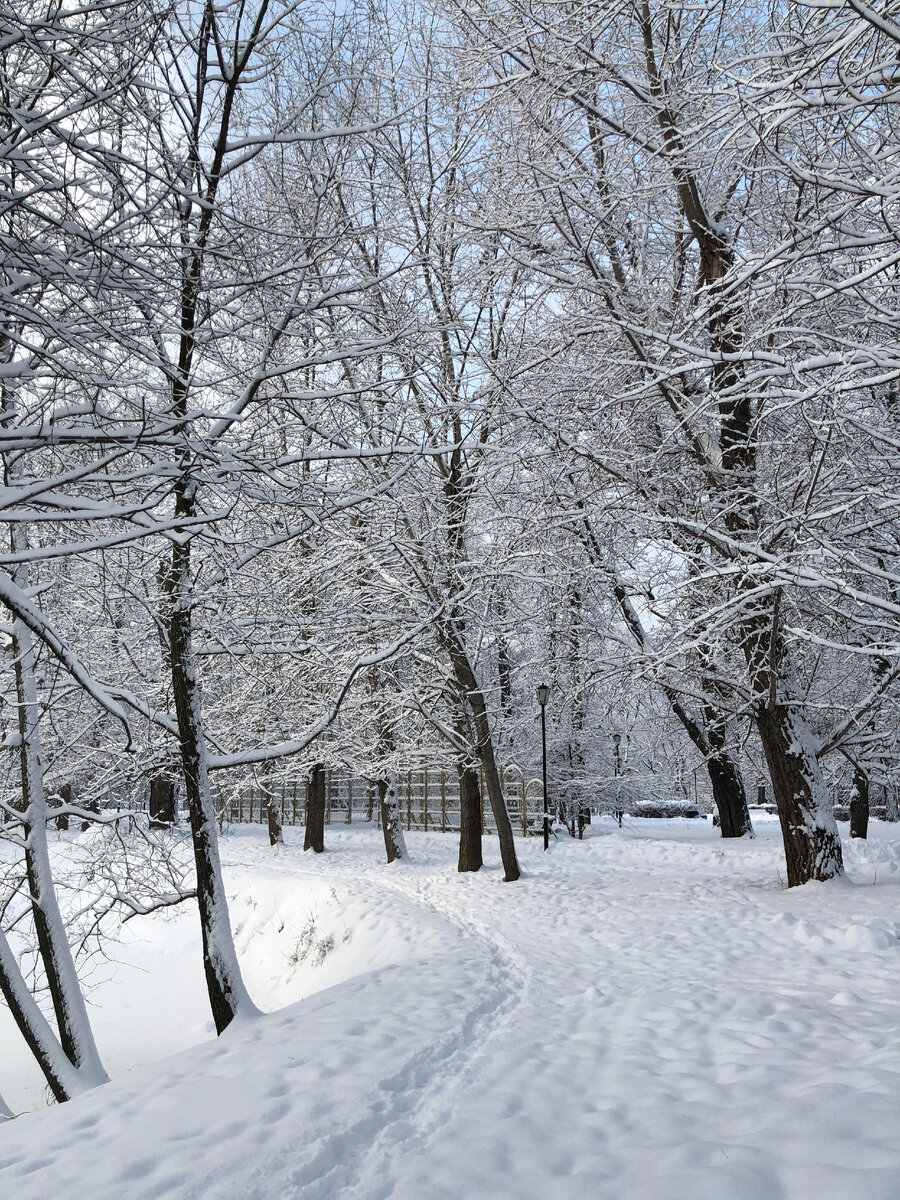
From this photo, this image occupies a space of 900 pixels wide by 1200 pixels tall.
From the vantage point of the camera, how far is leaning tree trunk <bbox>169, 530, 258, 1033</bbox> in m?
6.56

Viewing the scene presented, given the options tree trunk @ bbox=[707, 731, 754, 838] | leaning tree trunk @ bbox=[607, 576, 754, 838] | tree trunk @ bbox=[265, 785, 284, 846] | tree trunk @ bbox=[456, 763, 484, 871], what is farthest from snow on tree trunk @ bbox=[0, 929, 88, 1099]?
tree trunk @ bbox=[265, 785, 284, 846]

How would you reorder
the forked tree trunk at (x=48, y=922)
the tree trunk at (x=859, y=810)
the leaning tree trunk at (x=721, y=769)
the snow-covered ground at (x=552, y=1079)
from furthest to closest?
the tree trunk at (x=859, y=810), the leaning tree trunk at (x=721, y=769), the forked tree trunk at (x=48, y=922), the snow-covered ground at (x=552, y=1079)

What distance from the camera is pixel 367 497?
597cm

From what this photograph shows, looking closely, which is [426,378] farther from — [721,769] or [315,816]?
[315,816]

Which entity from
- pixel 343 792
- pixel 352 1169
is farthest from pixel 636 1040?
pixel 343 792

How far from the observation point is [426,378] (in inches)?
452

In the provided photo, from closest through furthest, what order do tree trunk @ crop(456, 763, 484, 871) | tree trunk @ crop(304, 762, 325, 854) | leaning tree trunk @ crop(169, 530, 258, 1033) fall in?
leaning tree trunk @ crop(169, 530, 258, 1033)
tree trunk @ crop(456, 763, 484, 871)
tree trunk @ crop(304, 762, 325, 854)

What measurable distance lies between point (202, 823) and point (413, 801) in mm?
20428

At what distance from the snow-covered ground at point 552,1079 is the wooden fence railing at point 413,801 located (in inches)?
371

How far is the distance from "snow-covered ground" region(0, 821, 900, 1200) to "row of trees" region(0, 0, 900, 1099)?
190 centimetres

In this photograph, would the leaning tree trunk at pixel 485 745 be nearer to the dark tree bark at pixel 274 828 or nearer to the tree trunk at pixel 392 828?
the tree trunk at pixel 392 828

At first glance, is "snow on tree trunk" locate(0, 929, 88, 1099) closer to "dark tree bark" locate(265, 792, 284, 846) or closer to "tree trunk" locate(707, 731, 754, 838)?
"tree trunk" locate(707, 731, 754, 838)

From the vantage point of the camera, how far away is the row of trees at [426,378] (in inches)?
165

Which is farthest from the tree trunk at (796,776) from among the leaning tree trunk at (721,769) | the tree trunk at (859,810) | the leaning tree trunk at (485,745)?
the tree trunk at (859,810)
